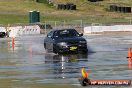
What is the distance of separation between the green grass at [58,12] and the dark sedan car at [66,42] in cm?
4252

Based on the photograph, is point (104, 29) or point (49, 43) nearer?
point (49, 43)

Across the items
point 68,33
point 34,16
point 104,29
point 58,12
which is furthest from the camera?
point 58,12

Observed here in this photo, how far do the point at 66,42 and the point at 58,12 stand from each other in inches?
2164

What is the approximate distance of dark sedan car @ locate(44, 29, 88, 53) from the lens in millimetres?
33406

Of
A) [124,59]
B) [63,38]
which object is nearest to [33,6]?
[63,38]

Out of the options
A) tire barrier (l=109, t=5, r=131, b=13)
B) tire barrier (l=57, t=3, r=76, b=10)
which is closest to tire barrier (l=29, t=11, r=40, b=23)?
tire barrier (l=57, t=3, r=76, b=10)

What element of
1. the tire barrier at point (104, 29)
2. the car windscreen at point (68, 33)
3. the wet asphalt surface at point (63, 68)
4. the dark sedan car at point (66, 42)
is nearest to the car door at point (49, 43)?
the dark sedan car at point (66, 42)

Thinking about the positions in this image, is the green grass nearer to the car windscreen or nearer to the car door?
the car door

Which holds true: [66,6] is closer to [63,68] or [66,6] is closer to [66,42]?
[66,42]

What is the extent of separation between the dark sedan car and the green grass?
42.5m

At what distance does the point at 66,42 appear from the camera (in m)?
33.6

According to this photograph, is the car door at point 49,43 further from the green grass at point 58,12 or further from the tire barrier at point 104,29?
the green grass at point 58,12

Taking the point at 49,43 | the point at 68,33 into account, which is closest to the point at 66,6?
the point at 49,43

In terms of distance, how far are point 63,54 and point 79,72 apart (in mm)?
11141
